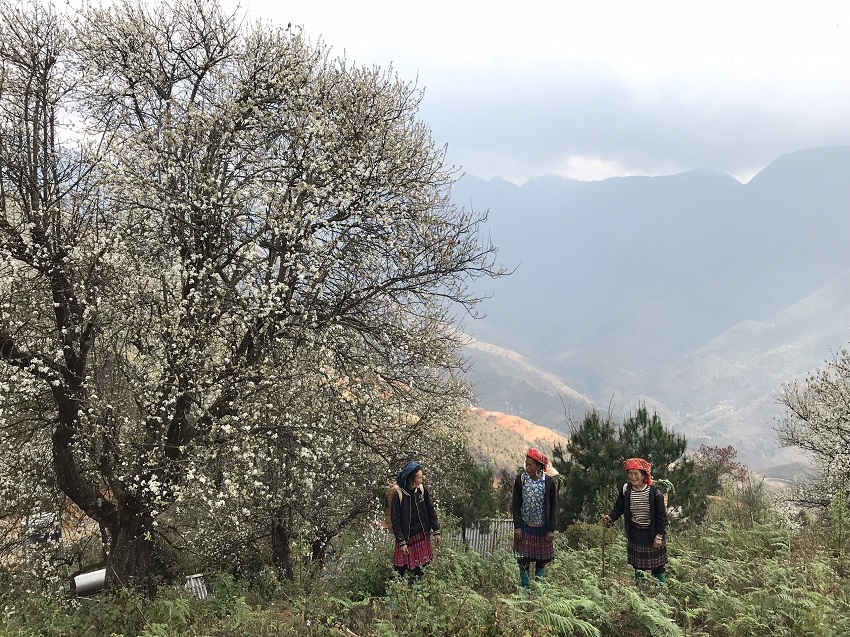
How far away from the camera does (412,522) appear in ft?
25.5

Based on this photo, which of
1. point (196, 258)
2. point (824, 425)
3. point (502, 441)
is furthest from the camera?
point (502, 441)

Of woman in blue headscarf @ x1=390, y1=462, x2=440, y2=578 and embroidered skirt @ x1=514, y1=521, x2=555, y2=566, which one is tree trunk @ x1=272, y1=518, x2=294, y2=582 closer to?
woman in blue headscarf @ x1=390, y1=462, x2=440, y2=578

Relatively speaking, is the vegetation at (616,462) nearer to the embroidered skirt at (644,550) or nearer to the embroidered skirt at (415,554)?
the embroidered skirt at (644,550)

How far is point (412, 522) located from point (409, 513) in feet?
0.66

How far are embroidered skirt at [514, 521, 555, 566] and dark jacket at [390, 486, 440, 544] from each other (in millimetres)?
1334

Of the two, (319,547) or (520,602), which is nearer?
(520,602)

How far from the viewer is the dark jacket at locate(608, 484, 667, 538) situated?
7.32 m

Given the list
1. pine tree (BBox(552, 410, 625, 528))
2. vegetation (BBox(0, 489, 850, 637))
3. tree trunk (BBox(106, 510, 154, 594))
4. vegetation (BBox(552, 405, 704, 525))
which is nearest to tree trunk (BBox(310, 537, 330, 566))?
vegetation (BBox(0, 489, 850, 637))

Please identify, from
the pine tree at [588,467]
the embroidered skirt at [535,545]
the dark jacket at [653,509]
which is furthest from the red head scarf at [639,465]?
the pine tree at [588,467]

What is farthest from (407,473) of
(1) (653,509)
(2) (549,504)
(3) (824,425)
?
(3) (824,425)

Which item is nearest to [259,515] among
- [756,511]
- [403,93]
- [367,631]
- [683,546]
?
[367,631]

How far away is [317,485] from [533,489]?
5488 mm

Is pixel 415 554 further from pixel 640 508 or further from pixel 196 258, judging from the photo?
pixel 196 258

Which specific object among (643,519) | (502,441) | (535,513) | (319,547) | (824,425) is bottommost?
(502,441)
